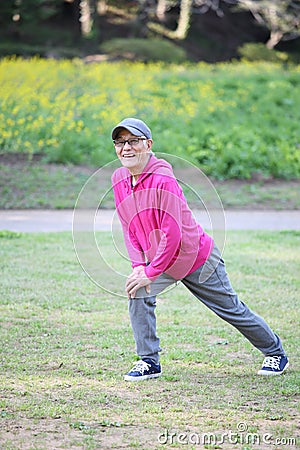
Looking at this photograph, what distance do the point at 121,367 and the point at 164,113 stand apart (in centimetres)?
1115

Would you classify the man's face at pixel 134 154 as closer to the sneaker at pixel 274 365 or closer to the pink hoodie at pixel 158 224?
the pink hoodie at pixel 158 224

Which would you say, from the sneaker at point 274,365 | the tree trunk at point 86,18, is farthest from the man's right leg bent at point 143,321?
the tree trunk at point 86,18

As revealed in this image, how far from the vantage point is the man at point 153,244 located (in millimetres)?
3619

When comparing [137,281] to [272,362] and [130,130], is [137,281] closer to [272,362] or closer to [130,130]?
[130,130]

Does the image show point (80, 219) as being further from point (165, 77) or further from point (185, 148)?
point (165, 77)

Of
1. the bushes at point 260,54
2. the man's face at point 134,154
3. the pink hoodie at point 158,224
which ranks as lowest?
the bushes at point 260,54

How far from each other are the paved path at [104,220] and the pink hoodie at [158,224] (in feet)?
14.1

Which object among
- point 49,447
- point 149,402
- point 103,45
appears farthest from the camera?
point 103,45

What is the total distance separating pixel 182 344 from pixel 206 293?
0.97 meters

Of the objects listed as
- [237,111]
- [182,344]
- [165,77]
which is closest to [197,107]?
[237,111]

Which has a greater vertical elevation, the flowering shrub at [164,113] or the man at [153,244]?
the man at [153,244]

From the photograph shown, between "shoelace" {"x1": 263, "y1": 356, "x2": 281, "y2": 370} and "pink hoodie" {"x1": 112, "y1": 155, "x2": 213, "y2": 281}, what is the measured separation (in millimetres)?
781

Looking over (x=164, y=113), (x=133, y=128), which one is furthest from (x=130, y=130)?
(x=164, y=113)

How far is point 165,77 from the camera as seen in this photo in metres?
19.4
